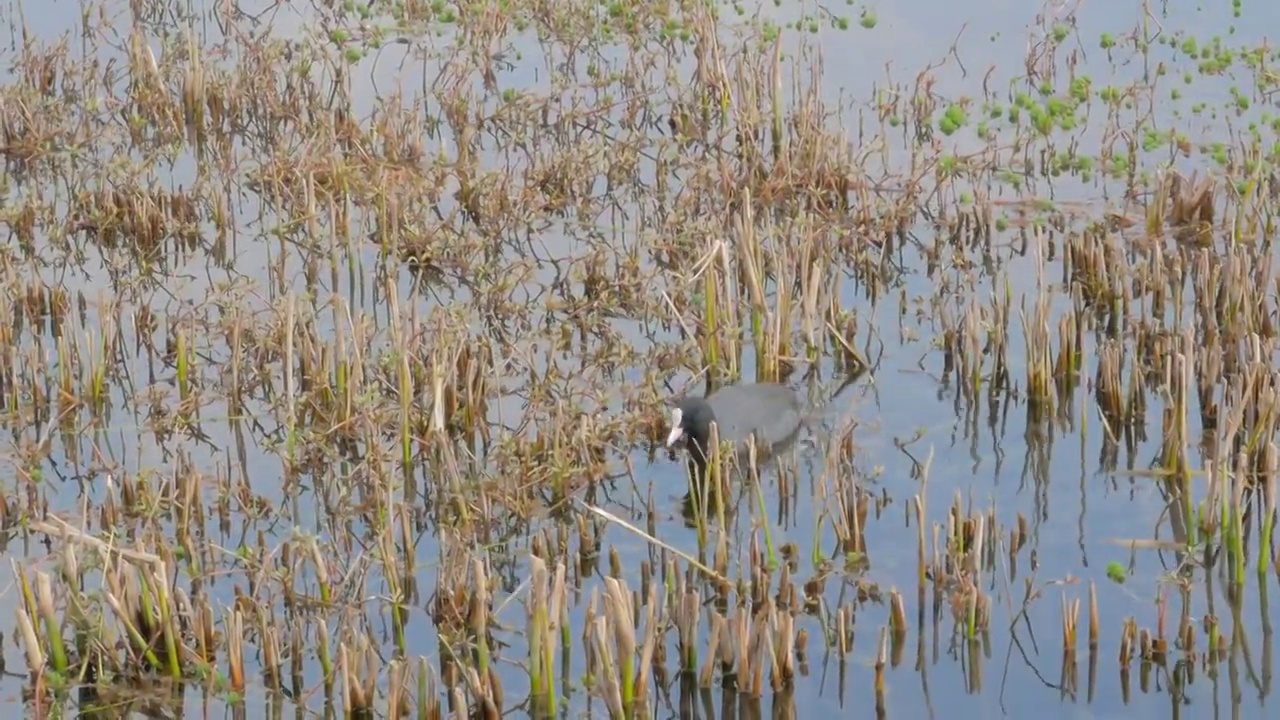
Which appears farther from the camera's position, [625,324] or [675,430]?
[625,324]

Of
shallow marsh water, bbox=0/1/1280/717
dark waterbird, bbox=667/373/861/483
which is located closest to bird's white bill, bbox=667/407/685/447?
dark waterbird, bbox=667/373/861/483

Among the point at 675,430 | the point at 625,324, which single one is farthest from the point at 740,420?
the point at 625,324

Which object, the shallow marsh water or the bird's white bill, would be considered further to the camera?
the bird's white bill

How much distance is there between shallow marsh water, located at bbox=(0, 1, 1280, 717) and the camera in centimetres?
714

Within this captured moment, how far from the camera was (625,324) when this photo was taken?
1029cm

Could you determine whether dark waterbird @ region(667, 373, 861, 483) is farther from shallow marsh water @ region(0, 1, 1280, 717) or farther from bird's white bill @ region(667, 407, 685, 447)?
shallow marsh water @ region(0, 1, 1280, 717)

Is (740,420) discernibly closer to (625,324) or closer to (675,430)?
(675,430)

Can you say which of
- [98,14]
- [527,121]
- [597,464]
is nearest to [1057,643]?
[597,464]

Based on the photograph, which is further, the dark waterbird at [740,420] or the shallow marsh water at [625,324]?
the dark waterbird at [740,420]

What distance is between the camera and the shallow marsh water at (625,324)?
281 inches

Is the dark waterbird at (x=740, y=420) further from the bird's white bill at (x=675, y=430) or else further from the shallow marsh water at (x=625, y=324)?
the shallow marsh water at (x=625, y=324)

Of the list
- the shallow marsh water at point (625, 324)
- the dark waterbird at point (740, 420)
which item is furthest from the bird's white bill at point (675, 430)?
the shallow marsh water at point (625, 324)

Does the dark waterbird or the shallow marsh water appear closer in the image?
the shallow marsh water

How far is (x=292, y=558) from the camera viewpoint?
7090mm
